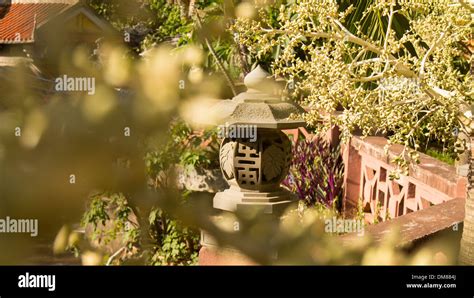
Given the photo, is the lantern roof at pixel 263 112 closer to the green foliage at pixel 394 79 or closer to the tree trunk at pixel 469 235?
the green foliage at pixel 394 79

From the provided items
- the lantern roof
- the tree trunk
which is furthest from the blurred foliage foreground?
the lantern roof

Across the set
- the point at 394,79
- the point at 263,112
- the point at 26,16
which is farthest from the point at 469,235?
the point at 26,16

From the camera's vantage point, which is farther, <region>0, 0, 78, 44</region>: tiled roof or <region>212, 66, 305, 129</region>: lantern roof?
<region>212, 66, 305, 129</region>: lantern roof

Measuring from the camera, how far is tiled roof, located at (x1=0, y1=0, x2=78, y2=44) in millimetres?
491

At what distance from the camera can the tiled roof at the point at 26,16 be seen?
1.61 ft

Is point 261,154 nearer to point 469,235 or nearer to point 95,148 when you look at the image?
point 469,235

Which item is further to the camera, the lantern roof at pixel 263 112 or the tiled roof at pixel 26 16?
the lantern roof at pixel 263 112

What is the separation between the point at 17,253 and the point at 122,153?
100mm

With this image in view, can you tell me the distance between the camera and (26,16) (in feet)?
1.98

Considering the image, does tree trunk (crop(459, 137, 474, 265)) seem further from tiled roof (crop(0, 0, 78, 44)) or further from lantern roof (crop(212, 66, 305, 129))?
tiled roof (crop(0, 0, 78, 44))

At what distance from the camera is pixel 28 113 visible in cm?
45

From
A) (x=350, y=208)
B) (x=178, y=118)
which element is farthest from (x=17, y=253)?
(x=350, y=208)

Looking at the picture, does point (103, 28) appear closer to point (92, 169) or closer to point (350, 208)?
point (92, 169)

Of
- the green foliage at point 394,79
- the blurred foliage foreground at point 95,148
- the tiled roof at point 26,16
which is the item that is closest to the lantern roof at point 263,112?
the green foliage at point 394,79
